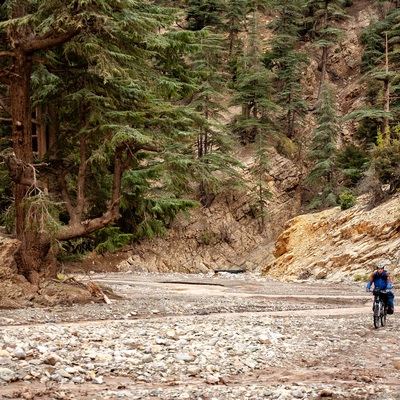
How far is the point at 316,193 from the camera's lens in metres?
44.9

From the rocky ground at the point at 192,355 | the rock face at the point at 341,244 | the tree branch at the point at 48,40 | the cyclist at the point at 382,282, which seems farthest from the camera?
the rock face at the point at 341,244

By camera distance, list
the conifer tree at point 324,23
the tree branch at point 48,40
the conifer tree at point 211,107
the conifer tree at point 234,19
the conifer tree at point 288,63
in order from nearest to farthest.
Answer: the tree branch at point 48,40, the conifer tree at point 211,107, the conifer tree at point 288,63, the conifer tree at point 324,23, the conifer tree at point 234,19

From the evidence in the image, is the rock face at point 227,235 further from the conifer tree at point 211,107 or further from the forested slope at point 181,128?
the conifer tree at point 211,107

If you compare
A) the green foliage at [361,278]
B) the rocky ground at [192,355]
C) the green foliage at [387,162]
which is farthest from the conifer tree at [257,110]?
the rocky ground at [192,355]

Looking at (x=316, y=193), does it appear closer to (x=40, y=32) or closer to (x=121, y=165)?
(x=121, y=165)

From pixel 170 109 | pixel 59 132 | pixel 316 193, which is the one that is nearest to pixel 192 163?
pixel 170 109

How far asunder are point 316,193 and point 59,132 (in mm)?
32765

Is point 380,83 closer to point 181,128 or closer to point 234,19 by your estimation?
point 234,19

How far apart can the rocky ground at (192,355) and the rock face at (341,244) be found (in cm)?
1221

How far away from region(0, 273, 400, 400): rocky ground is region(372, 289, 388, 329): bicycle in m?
0.25

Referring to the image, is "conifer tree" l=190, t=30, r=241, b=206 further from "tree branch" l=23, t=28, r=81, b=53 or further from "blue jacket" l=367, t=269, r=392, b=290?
"blue jacket" l=367, t=269, r=392, b=290

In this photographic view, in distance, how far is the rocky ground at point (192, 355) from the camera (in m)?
6.18

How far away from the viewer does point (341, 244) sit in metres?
28.2

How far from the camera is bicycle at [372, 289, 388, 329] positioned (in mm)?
11867
